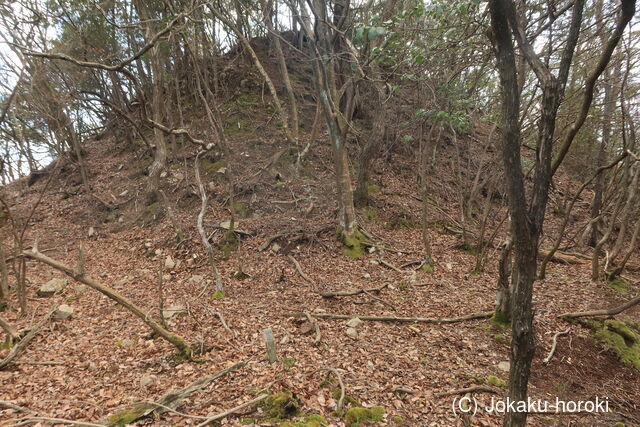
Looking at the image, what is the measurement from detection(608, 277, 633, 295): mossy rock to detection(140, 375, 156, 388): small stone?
911cm

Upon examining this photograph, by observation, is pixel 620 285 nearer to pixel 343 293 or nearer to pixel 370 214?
pixel 343 293

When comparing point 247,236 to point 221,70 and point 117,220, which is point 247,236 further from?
point 221,70

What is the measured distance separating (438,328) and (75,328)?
6.72m

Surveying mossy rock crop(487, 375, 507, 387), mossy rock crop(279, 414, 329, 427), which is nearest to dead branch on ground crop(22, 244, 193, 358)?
mossy rock crop(279, 414, 329, 427)

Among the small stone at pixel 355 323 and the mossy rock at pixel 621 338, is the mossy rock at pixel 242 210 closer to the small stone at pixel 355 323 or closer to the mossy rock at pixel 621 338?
the small stone at pixel 355 323

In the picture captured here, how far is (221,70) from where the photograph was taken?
56.3 ft

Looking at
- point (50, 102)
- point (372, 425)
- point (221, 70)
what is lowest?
point (372, 425)

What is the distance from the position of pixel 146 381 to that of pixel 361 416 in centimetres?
288

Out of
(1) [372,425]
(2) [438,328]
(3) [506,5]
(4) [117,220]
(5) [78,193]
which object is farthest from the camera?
(5) [78,193]

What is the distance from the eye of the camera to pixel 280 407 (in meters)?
3.55

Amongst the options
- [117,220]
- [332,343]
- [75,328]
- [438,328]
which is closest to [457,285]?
[438,328]

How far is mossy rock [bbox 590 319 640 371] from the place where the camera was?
4773 mm

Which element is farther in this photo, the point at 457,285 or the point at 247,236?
the point at 247,236

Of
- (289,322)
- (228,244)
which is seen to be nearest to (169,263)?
(228,244)
